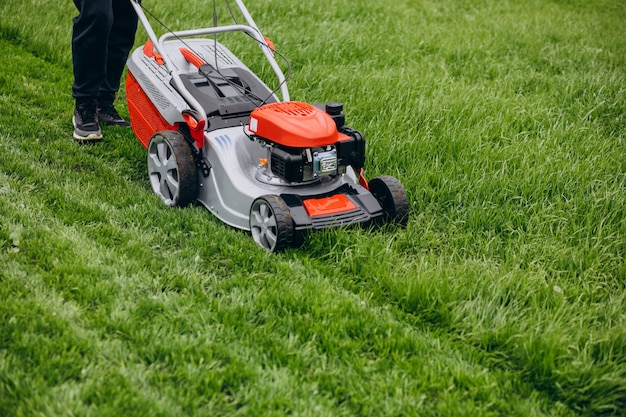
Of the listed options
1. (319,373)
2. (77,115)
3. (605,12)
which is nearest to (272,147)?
(319,373)


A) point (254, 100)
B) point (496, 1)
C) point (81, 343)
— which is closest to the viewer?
point (81, 343)

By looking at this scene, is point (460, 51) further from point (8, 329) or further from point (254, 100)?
point (8, 329)

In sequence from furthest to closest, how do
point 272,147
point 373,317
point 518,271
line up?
1. point 272,147
2. point 518,271
3. point 373,317

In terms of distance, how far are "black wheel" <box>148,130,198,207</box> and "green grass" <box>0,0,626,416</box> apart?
111 millimetres

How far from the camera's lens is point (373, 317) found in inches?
119

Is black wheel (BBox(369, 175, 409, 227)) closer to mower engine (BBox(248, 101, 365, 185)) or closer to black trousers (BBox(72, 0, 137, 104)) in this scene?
mower engine (BBox(248, 101, 365, 185))

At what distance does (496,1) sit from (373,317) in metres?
6.21

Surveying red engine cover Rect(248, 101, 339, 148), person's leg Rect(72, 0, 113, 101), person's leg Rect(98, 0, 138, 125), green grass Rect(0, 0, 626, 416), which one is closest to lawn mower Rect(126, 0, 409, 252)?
red engine cover Rect(248, 101, 339, 148)

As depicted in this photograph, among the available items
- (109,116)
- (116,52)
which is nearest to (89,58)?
(116,52)

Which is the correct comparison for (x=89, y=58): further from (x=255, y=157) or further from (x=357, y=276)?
(x=357, y=276)

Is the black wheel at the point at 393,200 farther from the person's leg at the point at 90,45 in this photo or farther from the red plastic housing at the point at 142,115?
the person's leg at the point at 90,45

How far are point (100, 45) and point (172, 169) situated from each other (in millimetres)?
1015

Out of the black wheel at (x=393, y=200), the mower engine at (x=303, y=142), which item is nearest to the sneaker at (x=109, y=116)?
the mower engine at (x=303, y=142)

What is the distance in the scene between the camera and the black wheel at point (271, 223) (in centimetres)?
335
